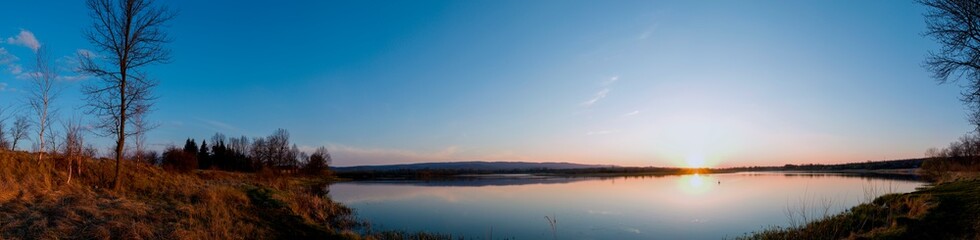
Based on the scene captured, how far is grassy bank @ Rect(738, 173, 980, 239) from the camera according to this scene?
417 inches

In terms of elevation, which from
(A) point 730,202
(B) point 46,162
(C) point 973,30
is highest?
(C) point 973,30

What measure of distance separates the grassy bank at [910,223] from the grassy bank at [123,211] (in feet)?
35.7

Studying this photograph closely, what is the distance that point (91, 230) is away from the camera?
962cm

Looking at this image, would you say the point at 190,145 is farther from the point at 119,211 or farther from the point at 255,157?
the point at 119,211

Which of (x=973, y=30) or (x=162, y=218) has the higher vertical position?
(x=973, y=30)

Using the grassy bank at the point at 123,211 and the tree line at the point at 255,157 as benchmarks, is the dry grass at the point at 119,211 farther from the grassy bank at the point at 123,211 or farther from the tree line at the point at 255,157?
the tree line at the point at 255,157

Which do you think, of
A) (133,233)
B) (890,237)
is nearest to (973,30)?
(890,237)

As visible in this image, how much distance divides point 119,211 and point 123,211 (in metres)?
0.08

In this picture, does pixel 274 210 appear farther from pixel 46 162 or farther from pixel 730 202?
pixel 730 202

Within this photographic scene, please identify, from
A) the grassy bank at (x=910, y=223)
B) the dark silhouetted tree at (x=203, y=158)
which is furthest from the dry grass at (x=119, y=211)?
the dark silhouetted tree at (x=203, y=158)

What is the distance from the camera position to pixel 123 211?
1127 centimetres

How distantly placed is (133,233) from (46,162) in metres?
11.2

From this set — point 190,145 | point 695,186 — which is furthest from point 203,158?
point 695,186

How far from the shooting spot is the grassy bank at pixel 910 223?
1060 cm
